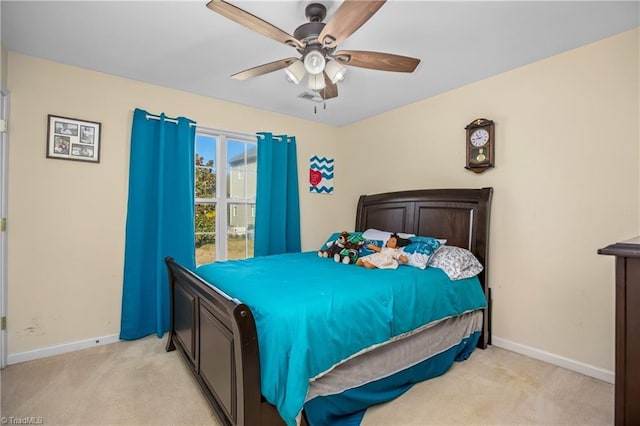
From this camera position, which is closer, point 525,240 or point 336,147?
point 525,240

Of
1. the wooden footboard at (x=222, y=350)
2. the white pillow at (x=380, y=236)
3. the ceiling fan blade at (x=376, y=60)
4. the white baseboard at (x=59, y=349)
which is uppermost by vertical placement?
the ceiling fan blade at (x=376, y=60)

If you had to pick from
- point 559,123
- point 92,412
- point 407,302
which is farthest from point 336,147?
point 92,412

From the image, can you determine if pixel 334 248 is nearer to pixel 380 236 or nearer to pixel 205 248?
pixel 380 236

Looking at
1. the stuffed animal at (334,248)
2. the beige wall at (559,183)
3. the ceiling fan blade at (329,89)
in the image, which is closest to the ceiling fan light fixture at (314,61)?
the ceiling fan blade at (329,89)

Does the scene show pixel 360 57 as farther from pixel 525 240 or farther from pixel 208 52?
pixel 525 240

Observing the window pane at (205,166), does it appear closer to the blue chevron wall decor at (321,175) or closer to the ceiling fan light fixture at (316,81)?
the blue chevron wall decor at (321,175)

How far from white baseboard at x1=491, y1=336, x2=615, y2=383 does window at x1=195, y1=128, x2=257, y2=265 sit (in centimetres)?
281

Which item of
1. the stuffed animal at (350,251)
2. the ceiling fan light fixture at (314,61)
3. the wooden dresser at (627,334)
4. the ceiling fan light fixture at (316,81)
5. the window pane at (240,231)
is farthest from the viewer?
the window pane at (240,231)

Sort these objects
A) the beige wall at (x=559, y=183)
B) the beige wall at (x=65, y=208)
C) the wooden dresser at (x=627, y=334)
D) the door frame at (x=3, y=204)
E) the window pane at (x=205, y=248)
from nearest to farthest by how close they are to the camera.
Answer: the wooden dresser at (x=627, y=334) → the beige wall at (x=559, y=183) → the door frame at (x=3, y=204) → the beige wall at (x=65, y=208) → the window pane at (x=205, y=248)

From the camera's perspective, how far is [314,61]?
185cm

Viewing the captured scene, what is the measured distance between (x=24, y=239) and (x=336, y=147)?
3625mm

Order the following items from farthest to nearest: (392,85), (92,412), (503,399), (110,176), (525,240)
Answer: (392,85) → (110,176) → (525,240) → (503,399) → (92,412)

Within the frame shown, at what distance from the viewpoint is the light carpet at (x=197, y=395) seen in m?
1.83

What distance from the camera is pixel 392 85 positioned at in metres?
3.08
